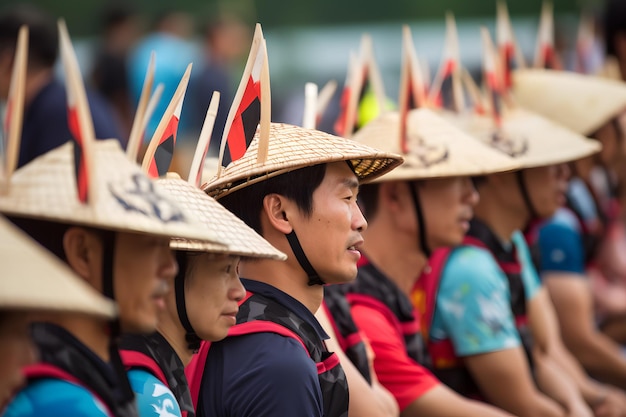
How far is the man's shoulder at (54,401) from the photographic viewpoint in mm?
2150

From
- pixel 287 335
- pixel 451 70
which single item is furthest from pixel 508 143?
pixel 287 335

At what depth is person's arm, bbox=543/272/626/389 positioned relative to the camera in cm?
592

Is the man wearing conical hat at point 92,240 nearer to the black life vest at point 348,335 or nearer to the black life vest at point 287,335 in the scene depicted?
the black life vest at point 287,335

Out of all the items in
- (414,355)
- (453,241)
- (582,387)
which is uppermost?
(453,241)

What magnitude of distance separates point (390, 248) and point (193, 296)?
1.45 m

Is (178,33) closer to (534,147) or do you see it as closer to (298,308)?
(534,147)

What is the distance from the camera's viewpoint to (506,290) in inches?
180

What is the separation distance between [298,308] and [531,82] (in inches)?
124

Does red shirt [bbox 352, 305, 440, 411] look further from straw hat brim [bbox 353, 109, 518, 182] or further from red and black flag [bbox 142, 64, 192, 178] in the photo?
red and black flag [bbox 142, 64, 192, 178]

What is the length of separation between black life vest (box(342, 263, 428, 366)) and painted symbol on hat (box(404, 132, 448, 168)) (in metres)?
0.42

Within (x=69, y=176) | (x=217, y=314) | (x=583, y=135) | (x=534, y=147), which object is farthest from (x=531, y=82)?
(x=69, y=176)

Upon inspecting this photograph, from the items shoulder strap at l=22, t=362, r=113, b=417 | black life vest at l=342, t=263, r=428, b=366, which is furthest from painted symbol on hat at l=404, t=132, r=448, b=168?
shoulder strap at l=22, t=362, r=113, b=417

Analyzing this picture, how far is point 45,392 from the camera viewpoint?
7.15ft

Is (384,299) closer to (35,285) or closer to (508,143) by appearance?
(508,143)
